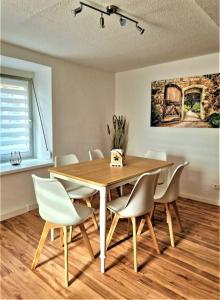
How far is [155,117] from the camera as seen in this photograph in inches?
153

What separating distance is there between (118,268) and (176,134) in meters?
2.39

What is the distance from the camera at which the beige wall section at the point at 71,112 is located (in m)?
2.98

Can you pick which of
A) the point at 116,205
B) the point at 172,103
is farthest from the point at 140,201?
the point at 172,103

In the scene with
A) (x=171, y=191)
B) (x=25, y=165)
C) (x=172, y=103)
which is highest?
(x=172, y=103)

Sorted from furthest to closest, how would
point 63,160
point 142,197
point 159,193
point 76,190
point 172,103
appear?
point 172,103
point 63,160
point 76,190
point 159,193
point 142,197

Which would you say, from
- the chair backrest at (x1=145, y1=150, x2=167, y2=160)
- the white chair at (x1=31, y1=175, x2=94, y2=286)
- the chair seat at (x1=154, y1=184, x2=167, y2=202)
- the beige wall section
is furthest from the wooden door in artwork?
the white chair at (x1=31, y1=175, x2=94, y2=286)

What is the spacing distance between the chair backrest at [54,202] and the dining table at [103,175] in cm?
26

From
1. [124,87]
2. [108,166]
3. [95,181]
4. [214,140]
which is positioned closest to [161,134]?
[214,140]

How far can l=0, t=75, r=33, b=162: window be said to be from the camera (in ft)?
10.6

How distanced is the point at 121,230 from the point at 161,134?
1902mm

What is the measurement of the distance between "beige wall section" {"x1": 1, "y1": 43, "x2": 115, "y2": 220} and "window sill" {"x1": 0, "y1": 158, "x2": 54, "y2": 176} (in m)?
0.08

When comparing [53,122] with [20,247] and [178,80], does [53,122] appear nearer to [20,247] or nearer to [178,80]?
[20,247]

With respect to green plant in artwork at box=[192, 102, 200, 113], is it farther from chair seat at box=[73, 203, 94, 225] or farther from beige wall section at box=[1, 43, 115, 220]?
chair seat at box=[73, 203, 94, 225]

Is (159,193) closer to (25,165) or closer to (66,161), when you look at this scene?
(66,161)
